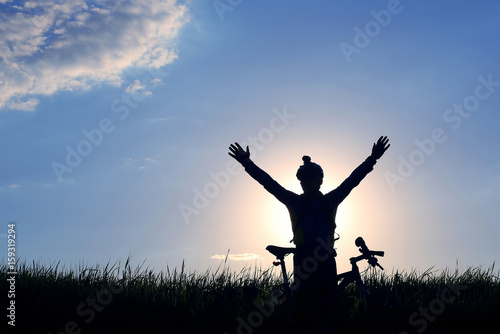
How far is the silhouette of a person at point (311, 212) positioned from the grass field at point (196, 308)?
619 millimetres

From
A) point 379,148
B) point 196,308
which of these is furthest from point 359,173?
point 196,308

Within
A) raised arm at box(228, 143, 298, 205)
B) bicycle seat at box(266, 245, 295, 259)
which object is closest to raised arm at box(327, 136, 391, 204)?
raised arm at box(228, 143, 298, 205)

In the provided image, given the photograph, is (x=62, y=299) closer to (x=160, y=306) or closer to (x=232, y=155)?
(x=160, y=306)

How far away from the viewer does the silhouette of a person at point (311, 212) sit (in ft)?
23.9

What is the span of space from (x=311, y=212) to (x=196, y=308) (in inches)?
95.8

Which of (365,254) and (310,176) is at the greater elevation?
(310,176)

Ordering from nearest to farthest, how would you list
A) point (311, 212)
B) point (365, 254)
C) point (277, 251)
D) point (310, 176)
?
1. point (365, 254)
2. point (277, 251)
3. point (311, 212)
4. point (310, 176)

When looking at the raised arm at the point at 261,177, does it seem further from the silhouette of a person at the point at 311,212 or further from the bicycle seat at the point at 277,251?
the bicycle seat at the point at 277,251

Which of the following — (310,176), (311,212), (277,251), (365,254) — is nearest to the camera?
(365,254)

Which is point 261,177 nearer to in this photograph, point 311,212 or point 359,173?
point 311,212

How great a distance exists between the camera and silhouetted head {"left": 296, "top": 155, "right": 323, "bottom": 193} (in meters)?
7.71

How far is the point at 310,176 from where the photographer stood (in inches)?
303

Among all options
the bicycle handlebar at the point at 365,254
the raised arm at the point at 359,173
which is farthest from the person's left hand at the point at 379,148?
the bicycle handlebar at the point at 365,254

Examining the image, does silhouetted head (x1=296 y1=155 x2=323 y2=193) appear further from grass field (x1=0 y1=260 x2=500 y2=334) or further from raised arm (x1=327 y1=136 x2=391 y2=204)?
grass field (x1=0 y1=260 x2=500 y2=334)
